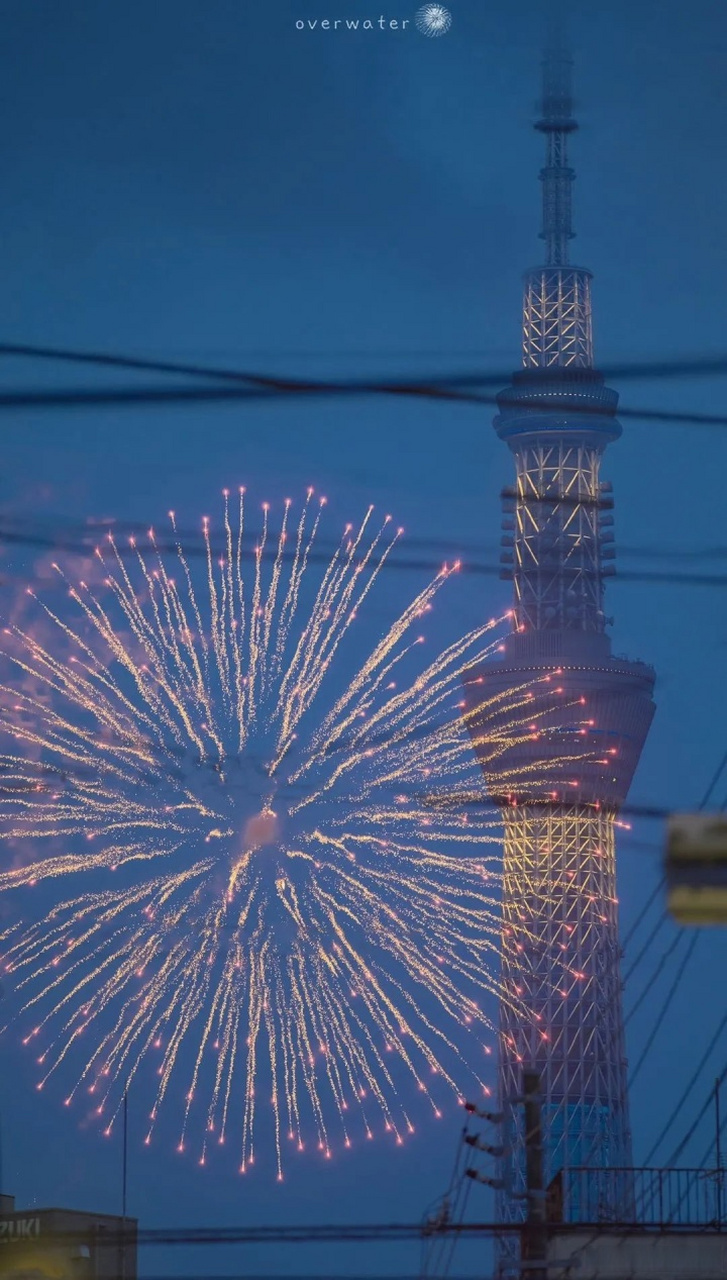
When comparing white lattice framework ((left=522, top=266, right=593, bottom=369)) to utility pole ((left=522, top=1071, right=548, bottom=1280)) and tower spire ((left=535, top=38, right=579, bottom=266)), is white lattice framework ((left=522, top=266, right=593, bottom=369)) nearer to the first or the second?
tower spire ((left=535, top=38, right=579, bottom=266))

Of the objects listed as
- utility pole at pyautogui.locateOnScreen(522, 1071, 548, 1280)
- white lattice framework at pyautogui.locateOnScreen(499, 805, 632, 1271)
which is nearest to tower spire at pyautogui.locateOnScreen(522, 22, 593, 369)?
white lattice framework at pyautogui.locateOnScreen(499, 805, 632, 1271)

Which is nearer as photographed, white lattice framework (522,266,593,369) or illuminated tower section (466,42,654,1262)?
illuminated tower section (466,42,654,1262)

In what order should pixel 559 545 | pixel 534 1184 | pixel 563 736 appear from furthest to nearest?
pixel 559 545, pixel 563 736, pixel 534 1184

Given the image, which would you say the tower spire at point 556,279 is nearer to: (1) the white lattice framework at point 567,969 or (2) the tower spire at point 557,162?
(2) the tower spire at point 557,162

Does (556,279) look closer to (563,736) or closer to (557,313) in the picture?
(557,313)

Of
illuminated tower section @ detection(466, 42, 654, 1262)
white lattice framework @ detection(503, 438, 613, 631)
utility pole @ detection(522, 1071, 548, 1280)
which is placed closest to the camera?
utility pole @ detection(522, 1071, 548, 1280)

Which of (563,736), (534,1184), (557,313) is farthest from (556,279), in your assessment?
(534,1184)

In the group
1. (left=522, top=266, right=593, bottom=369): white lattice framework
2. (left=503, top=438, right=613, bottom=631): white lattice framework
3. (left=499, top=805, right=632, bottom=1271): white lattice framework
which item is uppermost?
(left=522, top=266, right=593, bottom=369): white lattice framework

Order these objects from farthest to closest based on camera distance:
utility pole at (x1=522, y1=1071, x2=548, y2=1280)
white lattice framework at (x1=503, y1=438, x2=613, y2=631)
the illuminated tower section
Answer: white lattice framework at (x1=503, y1=438, x2=613, y2=631), the illuminated tower section, utility pole at (x1=522, y1=1071, x2=548, y2=1280)
